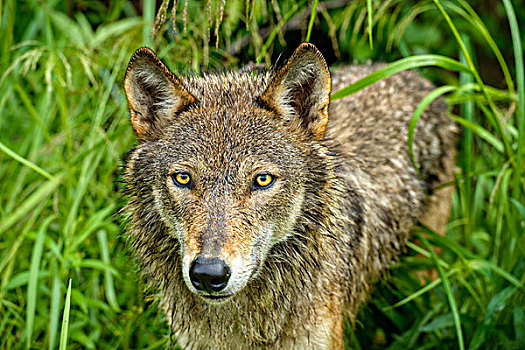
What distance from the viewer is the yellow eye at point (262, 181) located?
2912 mm

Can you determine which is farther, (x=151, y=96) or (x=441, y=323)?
(x=441, y=323)

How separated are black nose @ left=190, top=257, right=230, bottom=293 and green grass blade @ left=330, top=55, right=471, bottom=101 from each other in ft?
4.27

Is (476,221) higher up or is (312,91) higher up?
(312,91)

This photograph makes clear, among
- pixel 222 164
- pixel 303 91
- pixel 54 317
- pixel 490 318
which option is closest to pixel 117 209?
pixel 54 317

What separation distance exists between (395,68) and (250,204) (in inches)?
50.5

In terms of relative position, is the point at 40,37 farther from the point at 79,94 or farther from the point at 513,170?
the point at 513,170

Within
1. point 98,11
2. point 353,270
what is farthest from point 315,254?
point 98,11

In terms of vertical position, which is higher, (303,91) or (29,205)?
(303,91)

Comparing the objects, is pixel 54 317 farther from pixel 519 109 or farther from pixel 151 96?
pixel 519 109

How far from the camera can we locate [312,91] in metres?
3.08

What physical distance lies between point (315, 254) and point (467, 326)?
1.32 meters

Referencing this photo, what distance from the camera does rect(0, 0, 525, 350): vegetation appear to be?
12.7ft

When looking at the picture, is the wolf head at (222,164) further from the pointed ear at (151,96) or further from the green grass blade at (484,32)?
the green grass blade at (484,32)

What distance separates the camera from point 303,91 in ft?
10.2
